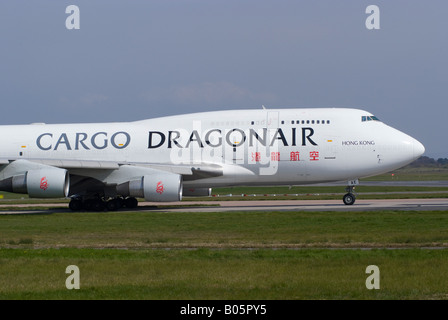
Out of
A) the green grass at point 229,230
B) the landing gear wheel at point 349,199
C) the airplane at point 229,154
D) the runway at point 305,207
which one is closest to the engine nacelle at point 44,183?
the airplane at point 229,154

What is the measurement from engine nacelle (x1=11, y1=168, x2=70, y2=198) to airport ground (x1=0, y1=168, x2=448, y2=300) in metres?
4.72

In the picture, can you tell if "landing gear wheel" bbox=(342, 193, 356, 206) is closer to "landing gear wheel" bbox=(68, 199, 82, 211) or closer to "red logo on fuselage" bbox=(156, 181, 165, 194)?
"red logo on fuselage" bbox=(156, 181, 165, 194)

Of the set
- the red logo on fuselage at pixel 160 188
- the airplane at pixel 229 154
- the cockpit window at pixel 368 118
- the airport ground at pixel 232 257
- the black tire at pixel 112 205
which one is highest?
the cockpit window at pixel 368 118

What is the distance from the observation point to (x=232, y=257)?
Answer: 1744 cm

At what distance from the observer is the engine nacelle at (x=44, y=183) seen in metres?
34.0

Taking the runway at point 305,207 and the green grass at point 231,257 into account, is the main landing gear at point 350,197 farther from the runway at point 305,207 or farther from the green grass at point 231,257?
the green grass at point 231,257

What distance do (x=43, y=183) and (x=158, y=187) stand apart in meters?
5.64

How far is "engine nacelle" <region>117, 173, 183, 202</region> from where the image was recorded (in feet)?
113

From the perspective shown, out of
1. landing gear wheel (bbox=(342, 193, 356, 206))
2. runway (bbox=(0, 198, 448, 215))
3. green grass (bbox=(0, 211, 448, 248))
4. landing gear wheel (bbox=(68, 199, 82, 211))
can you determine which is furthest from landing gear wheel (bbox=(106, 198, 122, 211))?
landing gear wheel (bbox=(342, 193, 356, 206))

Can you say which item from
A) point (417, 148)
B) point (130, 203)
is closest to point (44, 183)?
point (130, 203)

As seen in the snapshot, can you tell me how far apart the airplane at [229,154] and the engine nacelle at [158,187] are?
0.07 meters

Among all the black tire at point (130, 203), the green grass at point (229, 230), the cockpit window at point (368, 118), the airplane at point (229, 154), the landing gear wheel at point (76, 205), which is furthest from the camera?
the black tire at point (130, 203)

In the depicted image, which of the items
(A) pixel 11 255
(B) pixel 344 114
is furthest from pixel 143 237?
A: (B) pixel 344 114
